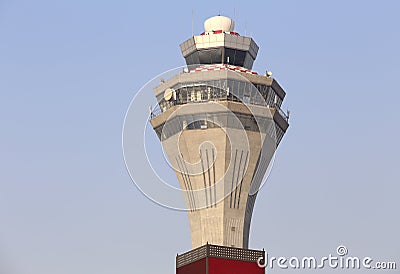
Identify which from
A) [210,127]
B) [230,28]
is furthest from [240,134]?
[230,28]

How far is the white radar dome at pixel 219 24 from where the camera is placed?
127062 mm

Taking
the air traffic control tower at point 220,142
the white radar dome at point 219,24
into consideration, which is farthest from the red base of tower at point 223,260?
the white radar dome at point 219,24

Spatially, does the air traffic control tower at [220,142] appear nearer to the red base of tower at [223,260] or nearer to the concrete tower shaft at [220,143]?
the concrete tower shaft at [220,143]

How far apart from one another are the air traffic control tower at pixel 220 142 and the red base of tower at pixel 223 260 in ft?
30.3

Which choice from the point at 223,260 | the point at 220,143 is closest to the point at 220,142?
the point at 220,143

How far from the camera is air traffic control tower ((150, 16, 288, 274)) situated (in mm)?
120812

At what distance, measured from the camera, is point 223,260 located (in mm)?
109188

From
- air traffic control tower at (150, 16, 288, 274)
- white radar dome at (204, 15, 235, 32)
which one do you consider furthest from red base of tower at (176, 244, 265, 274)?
white radar dome at (204, 15, 235, 32)

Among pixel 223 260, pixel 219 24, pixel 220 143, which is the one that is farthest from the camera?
pixel 219 24

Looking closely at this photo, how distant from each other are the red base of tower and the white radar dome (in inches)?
1096

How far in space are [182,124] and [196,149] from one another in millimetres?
3100

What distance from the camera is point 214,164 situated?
121312mm

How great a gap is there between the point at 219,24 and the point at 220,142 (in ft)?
47.2

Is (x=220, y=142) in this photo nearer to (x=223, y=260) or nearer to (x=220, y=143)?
(x=220, y=143)
